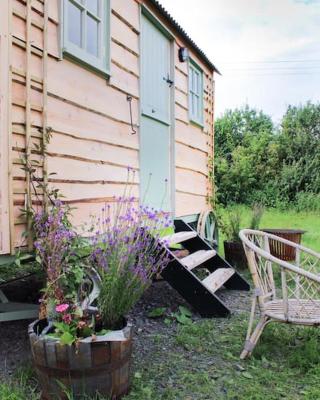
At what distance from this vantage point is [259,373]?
267 centimetres

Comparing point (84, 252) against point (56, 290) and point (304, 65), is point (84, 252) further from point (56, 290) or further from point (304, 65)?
point (304, 65)

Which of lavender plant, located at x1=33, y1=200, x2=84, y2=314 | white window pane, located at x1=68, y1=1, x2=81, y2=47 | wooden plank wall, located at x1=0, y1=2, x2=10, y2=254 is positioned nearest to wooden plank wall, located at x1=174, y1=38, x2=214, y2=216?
white window pane, located at x1=68, y1=1, x2=81, y2=47

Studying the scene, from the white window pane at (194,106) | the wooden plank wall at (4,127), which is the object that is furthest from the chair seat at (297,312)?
the white window pane at (194,106)

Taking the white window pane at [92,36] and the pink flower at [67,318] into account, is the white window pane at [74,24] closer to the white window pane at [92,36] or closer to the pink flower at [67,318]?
the white window pane at [92,36]

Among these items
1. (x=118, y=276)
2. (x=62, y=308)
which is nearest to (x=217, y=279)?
(x=118, y=276)

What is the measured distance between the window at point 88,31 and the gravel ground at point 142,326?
2319 mm

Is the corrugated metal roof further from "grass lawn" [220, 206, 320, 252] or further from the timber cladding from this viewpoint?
"grass lawn" [220, 206, 320, 252]

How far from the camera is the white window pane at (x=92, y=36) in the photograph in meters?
3.84

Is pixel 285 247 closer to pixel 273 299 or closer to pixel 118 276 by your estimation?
pixel 273 299

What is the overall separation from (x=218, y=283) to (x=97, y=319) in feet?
6.66

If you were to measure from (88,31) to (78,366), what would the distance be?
9.53 feet

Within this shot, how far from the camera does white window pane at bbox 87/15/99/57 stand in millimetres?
3844

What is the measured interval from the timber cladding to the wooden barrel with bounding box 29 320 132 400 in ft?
2.68

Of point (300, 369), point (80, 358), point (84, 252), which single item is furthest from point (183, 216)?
point (80, 358)
